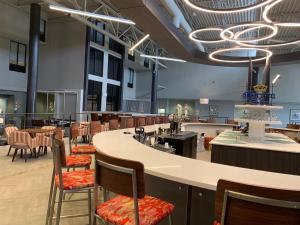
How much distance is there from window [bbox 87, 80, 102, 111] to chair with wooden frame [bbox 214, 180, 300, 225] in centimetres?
1246

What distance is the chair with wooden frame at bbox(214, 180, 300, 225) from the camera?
97 cm

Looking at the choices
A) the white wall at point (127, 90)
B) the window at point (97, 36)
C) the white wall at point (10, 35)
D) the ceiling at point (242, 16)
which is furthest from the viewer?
the white wall at point (127, 90)

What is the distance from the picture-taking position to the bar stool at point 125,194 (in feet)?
4.20

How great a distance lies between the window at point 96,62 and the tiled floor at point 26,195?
8409mm

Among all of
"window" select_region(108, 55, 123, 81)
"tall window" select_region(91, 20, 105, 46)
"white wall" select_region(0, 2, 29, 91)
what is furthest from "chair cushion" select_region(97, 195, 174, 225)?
"window" select_region(108, 55, 123, 81)

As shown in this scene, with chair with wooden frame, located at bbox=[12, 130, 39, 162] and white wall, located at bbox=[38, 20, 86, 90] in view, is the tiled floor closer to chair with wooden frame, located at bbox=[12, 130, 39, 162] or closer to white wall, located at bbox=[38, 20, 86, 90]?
chair with wooden frame, located at bbox=[12, 130, 39, 162]

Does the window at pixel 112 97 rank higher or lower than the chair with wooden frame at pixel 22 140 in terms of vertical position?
higher

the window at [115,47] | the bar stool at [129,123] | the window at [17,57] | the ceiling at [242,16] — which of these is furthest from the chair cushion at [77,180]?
the window at [115,47]

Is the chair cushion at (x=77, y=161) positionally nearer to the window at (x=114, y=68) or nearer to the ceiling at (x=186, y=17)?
the ceiling at (x=186, y=17)

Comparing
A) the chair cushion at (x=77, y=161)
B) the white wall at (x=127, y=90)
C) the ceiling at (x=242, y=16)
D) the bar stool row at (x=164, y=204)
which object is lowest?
the chair cushion at (x=77, y=161)

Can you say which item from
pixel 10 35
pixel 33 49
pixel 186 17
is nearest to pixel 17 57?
pixel 10 35

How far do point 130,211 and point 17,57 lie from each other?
43.1ft

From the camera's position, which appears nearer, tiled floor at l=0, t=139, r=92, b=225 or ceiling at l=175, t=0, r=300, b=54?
tiled floor at l=0, t=139, r=92, b=225

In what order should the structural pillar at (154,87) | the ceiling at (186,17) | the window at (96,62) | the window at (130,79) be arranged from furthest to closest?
1. the window at (130,79)
2. the structural pillar at (154,87)
3. the window at (96,62)
4. the ceiling at (186,17)
